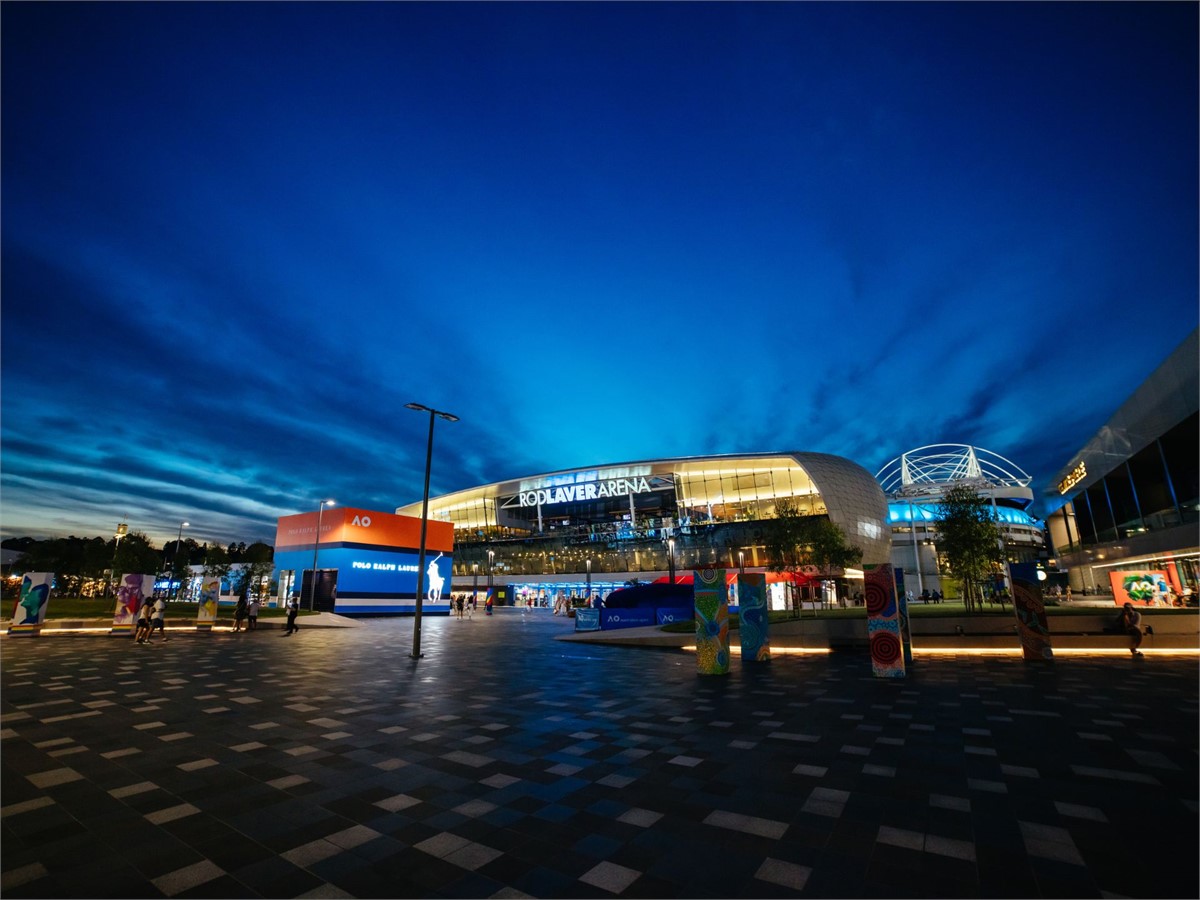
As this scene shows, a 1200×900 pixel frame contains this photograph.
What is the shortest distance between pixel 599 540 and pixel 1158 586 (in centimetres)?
6035

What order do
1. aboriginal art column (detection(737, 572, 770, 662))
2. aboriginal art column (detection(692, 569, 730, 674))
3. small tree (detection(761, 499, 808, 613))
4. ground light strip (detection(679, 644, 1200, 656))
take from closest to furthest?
aboriginal art column (detection(692, 569, 730, 674)) < ground light strip (detection(679, 644, 1200, 656)) < aboriginal art column (detection(737, 572, 770, 662)) < small tree (detection(761, 499, 808, 613))

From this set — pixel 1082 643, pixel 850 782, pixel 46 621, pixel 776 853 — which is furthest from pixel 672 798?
pixel 46 621

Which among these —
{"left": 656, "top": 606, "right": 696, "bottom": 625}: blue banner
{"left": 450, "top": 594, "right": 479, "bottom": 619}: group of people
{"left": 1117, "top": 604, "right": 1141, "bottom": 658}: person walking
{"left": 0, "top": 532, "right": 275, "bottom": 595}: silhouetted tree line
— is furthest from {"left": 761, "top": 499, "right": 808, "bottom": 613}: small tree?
{"left": 0, "top": 532, "right": 275, "bottom": 595}: silhouetted tree line

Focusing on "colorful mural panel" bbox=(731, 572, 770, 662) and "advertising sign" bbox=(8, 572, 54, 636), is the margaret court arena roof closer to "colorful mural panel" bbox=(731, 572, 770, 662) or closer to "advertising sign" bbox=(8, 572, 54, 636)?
"colorful mural panel" bbox=(731, 572, 770, 662)

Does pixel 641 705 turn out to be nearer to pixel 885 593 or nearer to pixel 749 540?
pixel 885 593

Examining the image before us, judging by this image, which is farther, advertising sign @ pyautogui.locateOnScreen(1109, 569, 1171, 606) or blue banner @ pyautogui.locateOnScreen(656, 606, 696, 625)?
blue banner @ pyautogui.locateOnScreen(656, 606, 696, 625)

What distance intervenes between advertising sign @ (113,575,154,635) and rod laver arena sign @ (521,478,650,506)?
197 feet

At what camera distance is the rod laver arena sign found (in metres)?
79.9

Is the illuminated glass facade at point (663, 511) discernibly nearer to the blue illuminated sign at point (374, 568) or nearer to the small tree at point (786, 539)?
the blue illuminated sign at point (374, 568)

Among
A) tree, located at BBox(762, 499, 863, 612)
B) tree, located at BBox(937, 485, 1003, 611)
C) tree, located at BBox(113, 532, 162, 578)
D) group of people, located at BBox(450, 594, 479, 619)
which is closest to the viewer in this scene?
tree, located at BBox(937, 485, 1003, 611)

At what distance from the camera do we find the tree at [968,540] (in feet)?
78.7

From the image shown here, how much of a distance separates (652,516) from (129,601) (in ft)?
201

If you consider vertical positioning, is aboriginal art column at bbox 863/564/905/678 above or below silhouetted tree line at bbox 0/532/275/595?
below

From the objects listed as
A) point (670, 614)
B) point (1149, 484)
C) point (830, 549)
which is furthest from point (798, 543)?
point (1149, 484)
